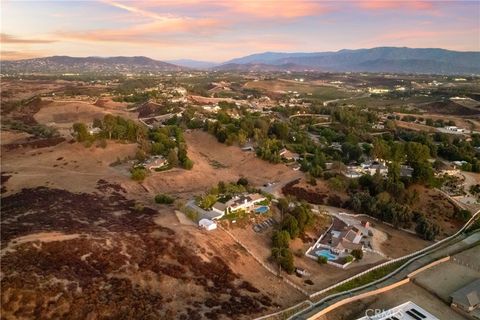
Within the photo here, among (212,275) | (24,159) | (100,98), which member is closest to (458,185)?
(212,275)

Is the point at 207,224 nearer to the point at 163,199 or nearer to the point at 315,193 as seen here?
the point at 163,199

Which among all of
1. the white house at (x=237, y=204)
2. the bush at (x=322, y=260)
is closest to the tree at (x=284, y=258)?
the bush at (x=322, y=260)

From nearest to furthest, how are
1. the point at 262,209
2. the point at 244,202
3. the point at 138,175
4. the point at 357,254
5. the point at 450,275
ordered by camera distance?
the point at 450,275, the point at 357,254, the point at 244,202, the point at 262,209, the point at 138,175

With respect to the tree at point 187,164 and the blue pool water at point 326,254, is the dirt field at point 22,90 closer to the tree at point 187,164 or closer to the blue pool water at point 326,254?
the tree at point 187,164

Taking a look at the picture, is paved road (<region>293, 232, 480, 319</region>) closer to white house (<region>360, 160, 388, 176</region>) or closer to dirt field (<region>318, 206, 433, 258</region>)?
dirt field (<region>318, 206, 433, 258</region>)

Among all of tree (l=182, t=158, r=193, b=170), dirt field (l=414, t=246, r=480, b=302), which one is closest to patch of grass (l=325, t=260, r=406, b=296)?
dirt field (l=414, t=246, r=480, b=302)

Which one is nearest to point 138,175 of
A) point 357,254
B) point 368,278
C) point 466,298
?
point 357,254

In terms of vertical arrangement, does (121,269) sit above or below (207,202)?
below
